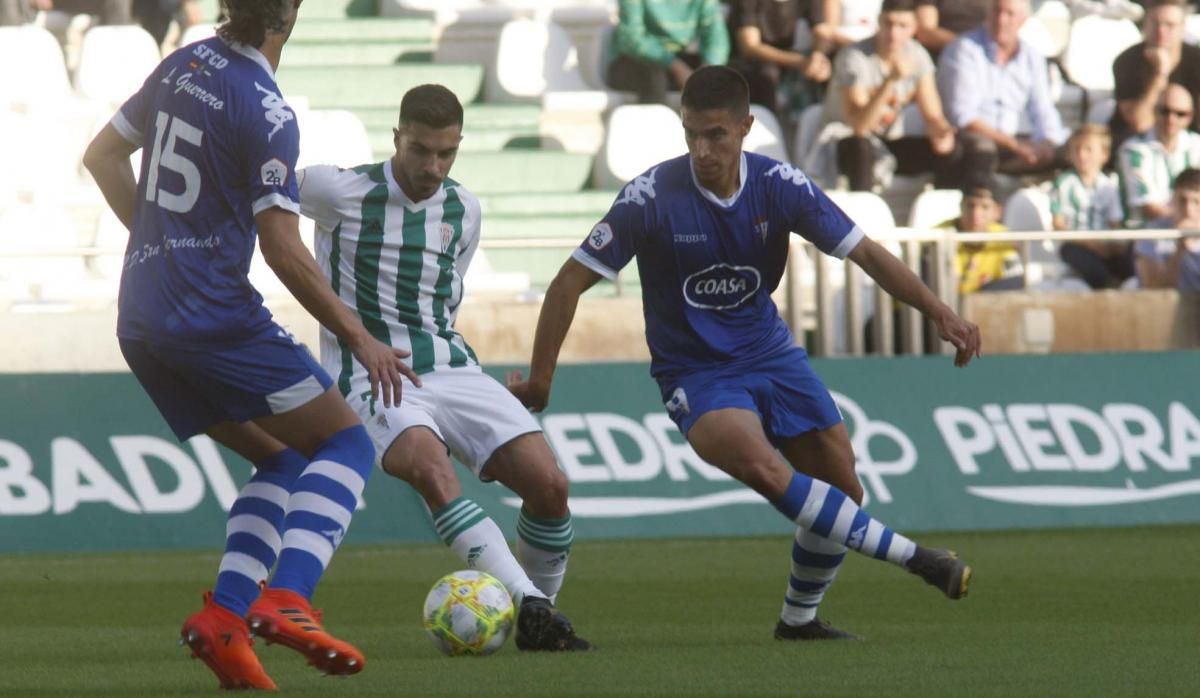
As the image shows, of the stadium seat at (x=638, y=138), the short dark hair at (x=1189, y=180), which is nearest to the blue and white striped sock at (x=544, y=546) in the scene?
the short dark hair at (x=1189, y=180)

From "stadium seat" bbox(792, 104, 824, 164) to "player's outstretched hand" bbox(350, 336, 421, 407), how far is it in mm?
10844

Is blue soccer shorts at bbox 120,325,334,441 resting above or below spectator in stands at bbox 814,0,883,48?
above

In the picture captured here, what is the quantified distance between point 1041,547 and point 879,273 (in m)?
4.87

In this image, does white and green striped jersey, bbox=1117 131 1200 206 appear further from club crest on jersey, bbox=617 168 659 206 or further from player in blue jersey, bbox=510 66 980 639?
club crest on jersey, bbox=617 168 659 206

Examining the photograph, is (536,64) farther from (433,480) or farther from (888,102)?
(433,480)

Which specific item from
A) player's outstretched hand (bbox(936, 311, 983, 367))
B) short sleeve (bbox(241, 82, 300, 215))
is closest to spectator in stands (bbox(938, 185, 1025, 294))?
player's outstretched hand (bbox(936, 311, 983, 367))

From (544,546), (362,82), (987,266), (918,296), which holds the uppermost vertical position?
(918,296)

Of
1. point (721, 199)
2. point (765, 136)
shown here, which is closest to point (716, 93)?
point (721, 199)

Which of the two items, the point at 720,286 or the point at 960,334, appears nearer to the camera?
the point at 960,334

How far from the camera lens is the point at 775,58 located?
17094mm

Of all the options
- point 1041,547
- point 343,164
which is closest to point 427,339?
point 1041,547

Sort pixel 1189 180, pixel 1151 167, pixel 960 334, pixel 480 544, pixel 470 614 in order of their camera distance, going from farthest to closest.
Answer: pixel 1151 167, pixel 1189 180, pixel 480 544, pixel 960 334, pixel 470 614

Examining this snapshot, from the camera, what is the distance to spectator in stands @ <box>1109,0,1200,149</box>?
1686cm

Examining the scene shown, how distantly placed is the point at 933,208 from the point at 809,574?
8715 millimetres
